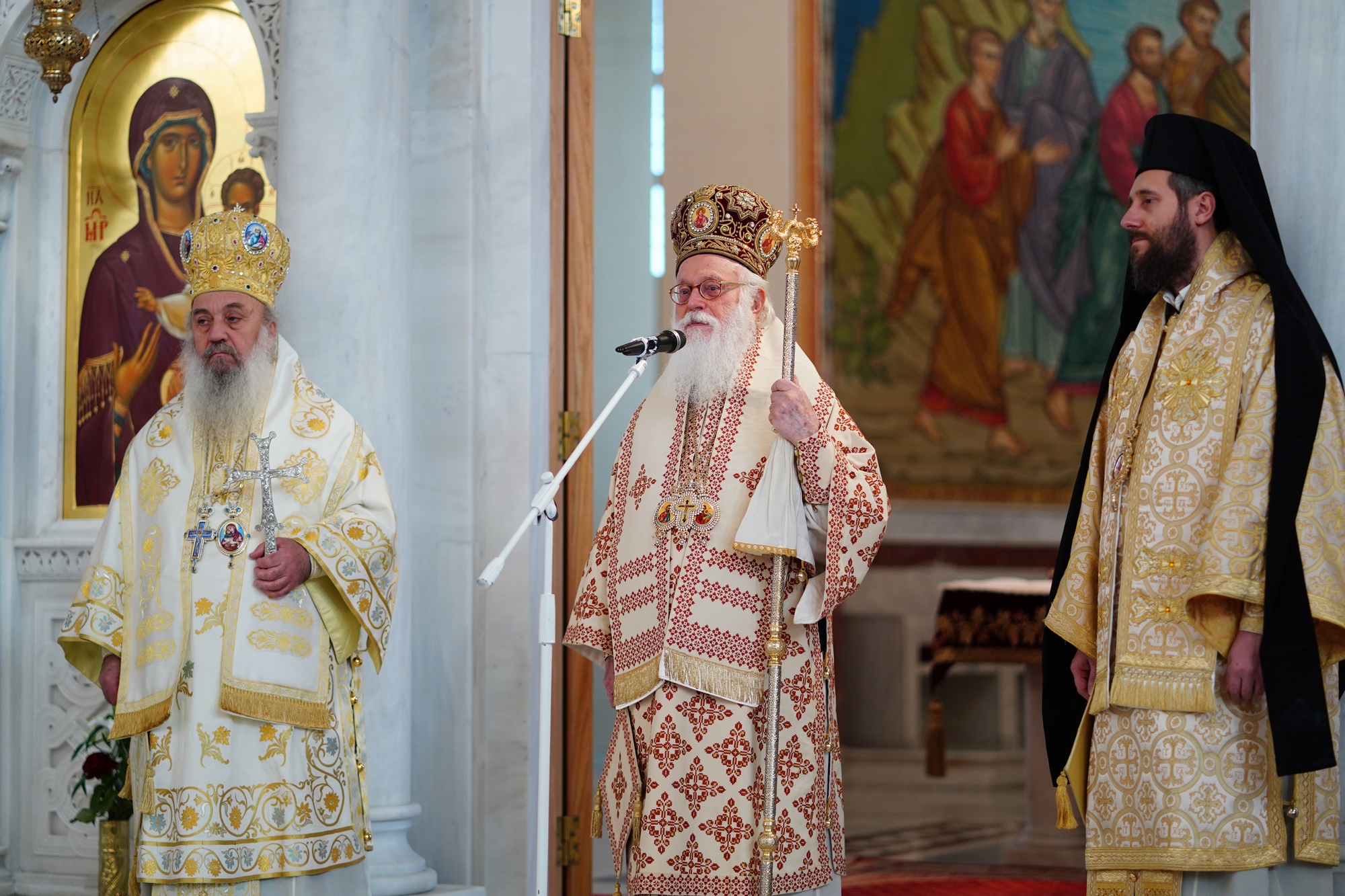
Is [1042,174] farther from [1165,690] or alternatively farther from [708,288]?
[1165,690]

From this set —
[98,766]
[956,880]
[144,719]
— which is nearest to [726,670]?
[144,719]

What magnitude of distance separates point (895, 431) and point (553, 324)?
157 inches

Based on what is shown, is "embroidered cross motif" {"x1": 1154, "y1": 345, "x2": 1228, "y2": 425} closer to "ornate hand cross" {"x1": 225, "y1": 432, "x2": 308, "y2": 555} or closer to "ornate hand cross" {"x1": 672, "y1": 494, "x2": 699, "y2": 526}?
"ornate hand cross" {"x1": 672, "y1": 494, "x2": 699, "y2": 526}

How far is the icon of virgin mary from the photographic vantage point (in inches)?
223

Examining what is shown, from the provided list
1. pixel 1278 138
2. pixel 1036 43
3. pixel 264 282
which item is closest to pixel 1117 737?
pixel 1278 138

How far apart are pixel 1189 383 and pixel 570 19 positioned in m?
2.88

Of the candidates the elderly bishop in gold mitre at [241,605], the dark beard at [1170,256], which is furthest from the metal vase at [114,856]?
the dark beard at [1170,256]

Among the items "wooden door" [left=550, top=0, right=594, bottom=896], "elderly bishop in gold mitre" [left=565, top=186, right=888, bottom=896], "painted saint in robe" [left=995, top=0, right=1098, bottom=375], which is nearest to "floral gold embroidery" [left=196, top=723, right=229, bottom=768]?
"elderly bishop in gold mitre" [left=565, top=186, right=888, bottom=896]

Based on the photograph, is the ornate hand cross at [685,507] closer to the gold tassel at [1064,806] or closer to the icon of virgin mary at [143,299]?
the gold tassel at [1064,806]

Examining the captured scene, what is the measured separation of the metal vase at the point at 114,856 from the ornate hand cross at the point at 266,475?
141cm

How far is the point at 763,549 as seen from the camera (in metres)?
3.66

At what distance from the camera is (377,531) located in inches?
157

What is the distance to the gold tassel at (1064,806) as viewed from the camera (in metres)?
3.69

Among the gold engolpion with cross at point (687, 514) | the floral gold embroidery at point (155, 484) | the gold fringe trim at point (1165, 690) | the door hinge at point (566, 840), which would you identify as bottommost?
the door hinge at point (566, 840)
